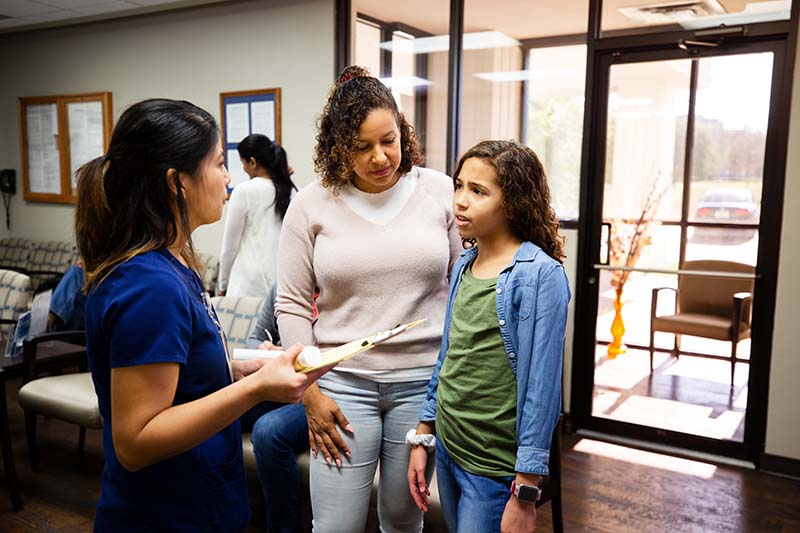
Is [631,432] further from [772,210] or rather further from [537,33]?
[537,33]

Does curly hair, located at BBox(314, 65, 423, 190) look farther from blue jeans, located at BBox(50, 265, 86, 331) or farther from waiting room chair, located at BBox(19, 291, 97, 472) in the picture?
blue jeans, located at BBox(50, 265, 86, 331)

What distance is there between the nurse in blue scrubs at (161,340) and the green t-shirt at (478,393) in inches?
19.3

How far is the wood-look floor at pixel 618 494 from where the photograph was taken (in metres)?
2.62

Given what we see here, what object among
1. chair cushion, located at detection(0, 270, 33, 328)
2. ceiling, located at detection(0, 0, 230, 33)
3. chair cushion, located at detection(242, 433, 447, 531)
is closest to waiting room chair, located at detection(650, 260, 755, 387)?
chair cushion, located at detection(242, 433, 447, 531)

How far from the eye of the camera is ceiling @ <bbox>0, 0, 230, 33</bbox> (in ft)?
15.7

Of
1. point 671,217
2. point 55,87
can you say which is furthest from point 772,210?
point 55,87

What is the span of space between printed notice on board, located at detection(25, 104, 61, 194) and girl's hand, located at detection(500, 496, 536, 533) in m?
5.65

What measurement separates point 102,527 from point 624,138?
10.5ft

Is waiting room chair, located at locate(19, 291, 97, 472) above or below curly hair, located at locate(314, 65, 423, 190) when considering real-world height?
below

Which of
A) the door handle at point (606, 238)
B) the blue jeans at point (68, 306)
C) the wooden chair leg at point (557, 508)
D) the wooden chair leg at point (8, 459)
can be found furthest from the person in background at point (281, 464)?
the door handle at point (606, 238)

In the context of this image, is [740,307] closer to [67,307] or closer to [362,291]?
[362,291]

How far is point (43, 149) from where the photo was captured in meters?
5.85

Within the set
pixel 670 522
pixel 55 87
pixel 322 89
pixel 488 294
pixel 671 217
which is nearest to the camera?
pixel 488 294

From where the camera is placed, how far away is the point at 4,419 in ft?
8.70
